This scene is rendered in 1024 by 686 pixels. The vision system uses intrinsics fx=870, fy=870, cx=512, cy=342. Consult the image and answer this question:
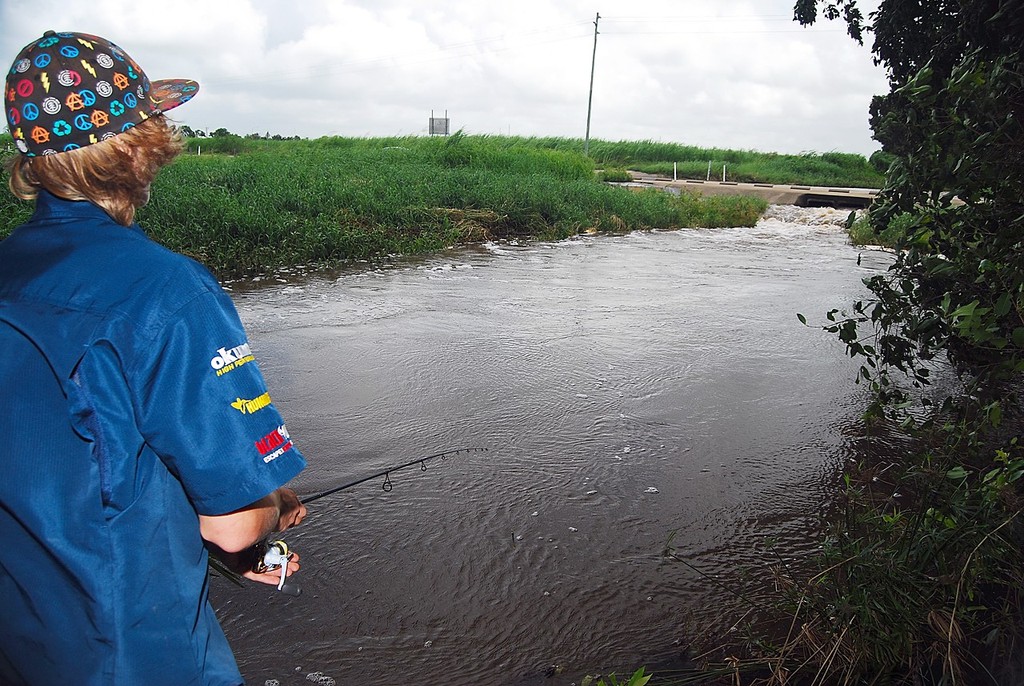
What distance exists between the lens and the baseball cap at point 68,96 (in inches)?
56.6

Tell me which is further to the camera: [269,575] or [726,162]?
[726,162]

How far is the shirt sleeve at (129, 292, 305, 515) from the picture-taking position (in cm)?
138

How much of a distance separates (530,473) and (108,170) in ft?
10.5

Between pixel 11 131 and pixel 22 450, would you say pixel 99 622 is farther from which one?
pixel 11 131

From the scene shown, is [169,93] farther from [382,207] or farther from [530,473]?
[382,207]

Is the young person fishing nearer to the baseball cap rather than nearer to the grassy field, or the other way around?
the baseball cap

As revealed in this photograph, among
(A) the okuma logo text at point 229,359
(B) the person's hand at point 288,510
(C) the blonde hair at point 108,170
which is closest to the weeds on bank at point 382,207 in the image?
(C) the blonde hair at point 108,170

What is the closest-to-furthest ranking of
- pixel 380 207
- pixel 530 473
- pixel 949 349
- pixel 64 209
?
pixel 64 209
pixel 949 349
pixel 530 473
pixel 380 207

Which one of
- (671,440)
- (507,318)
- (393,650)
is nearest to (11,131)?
(393,650)

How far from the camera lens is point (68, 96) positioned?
1436 millimetres

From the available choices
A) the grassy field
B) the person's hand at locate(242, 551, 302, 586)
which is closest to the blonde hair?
the person's hand at locate(242, 551, 302, 586)

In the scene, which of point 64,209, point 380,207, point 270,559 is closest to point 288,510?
point 270,559

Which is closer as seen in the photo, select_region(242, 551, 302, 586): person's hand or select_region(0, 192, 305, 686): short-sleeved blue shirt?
select_region(0, 192, 305, 686): short-sleeved blue shirt

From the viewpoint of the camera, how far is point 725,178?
1336 inches
